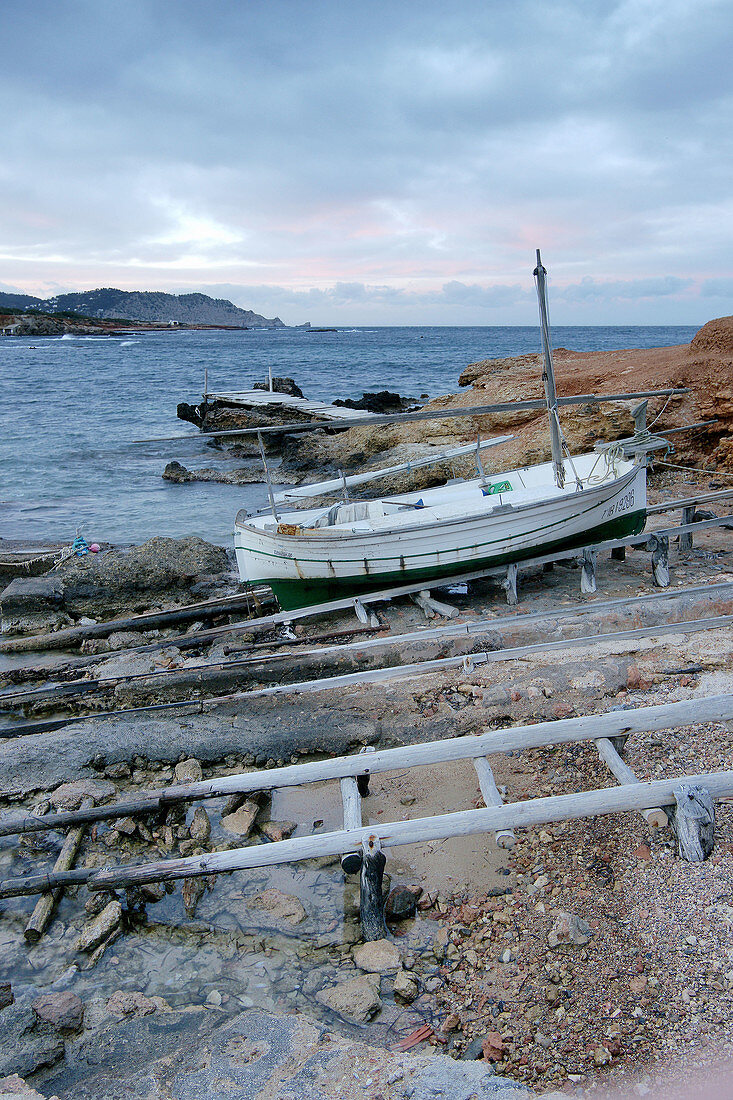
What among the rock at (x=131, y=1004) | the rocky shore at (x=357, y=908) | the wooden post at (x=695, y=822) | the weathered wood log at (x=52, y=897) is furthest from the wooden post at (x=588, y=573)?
the rock at (x=131, y=1004)

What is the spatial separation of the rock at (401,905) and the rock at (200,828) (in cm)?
178

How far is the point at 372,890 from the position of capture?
182 inches

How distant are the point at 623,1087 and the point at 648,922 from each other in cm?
101

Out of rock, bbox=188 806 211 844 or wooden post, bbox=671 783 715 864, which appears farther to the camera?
rock, bbox=188 806 211 844

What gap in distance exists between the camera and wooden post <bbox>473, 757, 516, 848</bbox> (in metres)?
4.55

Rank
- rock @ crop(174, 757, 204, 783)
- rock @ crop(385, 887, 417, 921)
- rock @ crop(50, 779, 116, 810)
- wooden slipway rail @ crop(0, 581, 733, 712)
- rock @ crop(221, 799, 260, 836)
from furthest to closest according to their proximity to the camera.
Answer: wooden slipway rail @ crop(0, 581, 733, 712), rock @ crop(174, 757, 204, 783), rock @ crop(50, 779, 116, 810), rock @ crop(221, 799, 260, 836), rock @ crop(385, 887, 417, 921)

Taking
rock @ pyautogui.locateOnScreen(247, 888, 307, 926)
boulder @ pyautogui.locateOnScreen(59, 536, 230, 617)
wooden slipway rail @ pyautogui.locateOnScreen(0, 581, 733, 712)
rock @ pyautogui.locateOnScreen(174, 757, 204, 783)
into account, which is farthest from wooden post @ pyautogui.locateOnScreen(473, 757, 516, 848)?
boulder @ pyautogui.locateOnScreen(59, 536, 230, 617)

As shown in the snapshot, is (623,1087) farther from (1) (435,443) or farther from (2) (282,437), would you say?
(2) (282,437)

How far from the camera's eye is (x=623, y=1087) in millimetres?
3307

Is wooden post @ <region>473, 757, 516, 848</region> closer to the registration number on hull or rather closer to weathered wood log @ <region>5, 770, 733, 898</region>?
weathered wood log @ <region>5, 770, 733, 898</region>

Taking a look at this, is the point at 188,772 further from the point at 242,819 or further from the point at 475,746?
the point at 475,746

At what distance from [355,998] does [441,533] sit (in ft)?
21.0

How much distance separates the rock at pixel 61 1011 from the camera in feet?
13.8

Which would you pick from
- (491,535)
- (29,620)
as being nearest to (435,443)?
(491,535)
